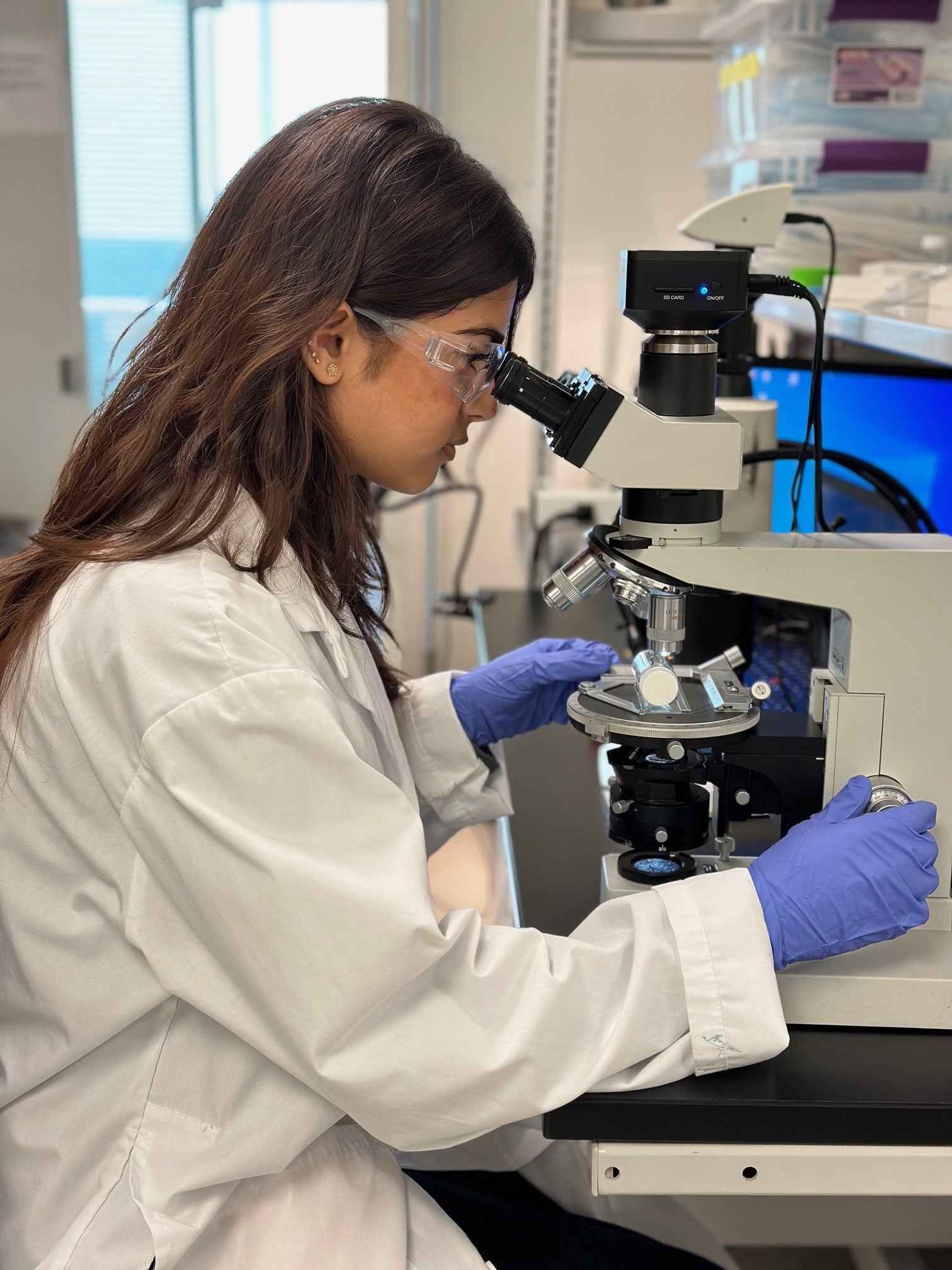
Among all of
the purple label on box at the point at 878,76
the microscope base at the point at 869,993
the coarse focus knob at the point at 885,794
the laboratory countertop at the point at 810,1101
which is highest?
the purple label on box at the point at 878,76

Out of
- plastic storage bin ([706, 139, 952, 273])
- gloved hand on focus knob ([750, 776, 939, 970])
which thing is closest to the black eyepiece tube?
gloved hand on focus knob ([750, 776, 939, 970])

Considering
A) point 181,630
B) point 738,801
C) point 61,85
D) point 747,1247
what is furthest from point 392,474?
point 61,85

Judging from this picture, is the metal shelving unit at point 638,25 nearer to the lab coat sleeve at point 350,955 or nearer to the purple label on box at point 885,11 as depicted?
the purple label on box at point 885,11

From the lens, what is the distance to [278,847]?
821mm

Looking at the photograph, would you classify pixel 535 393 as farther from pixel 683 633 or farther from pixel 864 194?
pixel 864 194

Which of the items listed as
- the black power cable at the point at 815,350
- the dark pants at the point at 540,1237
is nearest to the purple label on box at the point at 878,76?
the black power cable at the point at 815,350

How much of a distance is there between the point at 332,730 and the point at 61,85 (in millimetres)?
3064

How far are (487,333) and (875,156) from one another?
1002 millimetres

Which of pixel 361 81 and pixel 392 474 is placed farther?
pixel 361 81

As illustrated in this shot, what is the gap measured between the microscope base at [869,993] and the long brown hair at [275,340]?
484 mm

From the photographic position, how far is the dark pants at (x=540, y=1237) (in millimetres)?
1065

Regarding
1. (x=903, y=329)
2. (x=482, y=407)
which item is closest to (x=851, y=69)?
(x=903, y=329)

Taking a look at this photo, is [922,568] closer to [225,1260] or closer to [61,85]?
[225,1260]

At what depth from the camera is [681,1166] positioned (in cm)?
84
